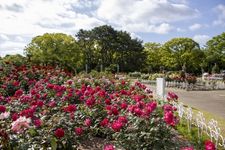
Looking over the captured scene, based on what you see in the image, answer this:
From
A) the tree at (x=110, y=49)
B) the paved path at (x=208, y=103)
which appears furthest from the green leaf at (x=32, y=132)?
the tree at (x=110, y=49)

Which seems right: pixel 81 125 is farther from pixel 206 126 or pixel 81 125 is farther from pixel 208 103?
pixel 208 103

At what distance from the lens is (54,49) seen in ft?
157

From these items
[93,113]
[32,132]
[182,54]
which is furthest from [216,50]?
[32,132]

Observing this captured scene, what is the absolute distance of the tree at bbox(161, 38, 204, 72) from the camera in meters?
65.6

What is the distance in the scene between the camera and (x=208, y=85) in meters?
25.2

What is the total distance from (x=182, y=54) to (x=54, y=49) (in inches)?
1224

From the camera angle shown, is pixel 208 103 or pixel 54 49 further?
pixel 54 49

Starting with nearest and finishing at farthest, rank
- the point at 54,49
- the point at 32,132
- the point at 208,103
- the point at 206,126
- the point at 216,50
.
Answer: the point at 32,132 < the point at 206,126 < the point at 208,103 < the point at 54,49 < the point at 216,50

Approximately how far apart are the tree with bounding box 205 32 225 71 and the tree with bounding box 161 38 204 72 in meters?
2.03

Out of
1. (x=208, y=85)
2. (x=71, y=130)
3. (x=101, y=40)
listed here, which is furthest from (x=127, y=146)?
(x=101, y=40)

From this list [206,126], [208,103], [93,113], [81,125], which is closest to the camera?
[81,125]

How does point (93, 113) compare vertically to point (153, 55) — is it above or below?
below

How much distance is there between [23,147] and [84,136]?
2047 millimetres

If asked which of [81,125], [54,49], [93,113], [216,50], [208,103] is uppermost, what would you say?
[216,50]
